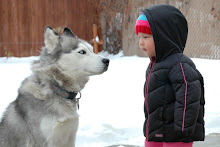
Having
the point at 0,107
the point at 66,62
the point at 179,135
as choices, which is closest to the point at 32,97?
the point at 66,62

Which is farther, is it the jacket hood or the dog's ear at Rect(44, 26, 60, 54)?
the dog's ear at Rect(44, 26, 60, 54)

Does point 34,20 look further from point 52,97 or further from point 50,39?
point 52,97

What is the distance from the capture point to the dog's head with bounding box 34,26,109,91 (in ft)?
9.45

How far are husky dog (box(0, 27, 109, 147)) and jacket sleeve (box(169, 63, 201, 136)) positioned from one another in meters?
0.97

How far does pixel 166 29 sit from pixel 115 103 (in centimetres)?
284

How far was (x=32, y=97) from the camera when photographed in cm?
279

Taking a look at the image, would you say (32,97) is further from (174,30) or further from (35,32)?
(35,32)

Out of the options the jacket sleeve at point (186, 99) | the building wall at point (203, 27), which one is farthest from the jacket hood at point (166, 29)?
the building wall at point (203, 27)

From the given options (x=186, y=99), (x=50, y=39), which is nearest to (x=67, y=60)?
(x=50, y=39)

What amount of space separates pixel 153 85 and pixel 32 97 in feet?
3.73

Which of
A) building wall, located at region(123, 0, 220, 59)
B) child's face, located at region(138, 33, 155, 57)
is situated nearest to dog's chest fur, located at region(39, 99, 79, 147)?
child's face, located at region(138, 33, 155, 57)

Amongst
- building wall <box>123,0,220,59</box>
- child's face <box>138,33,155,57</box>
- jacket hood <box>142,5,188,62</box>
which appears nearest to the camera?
jacket hood <box>142,5,188,62</box>

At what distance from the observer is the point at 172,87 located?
227cm

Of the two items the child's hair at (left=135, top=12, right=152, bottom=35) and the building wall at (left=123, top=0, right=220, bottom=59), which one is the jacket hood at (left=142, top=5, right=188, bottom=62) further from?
the building wall at (left=123, top=0, right=220, bottom=59)
